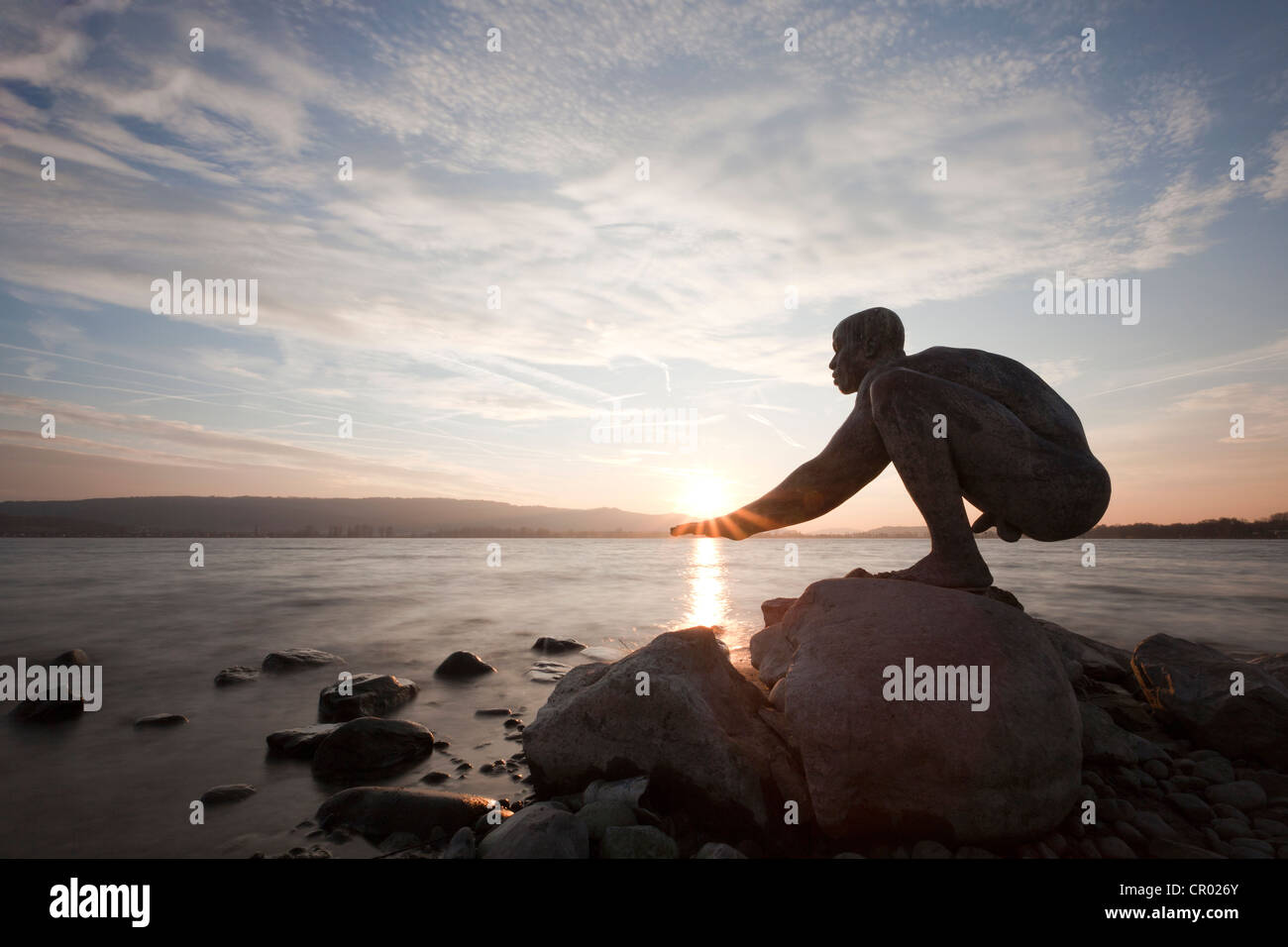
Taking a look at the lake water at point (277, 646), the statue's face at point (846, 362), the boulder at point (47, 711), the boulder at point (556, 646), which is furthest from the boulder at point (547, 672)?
the statue's face at point (846, 362)

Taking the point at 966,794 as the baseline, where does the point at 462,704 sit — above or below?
below

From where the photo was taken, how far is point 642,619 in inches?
481

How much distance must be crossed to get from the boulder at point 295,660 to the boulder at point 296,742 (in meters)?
2.94

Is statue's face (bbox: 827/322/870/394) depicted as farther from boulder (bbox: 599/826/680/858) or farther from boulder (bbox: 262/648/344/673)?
boulder (bbox: 262/648/344/673)

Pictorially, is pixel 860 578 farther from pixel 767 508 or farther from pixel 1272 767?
pixel 1272 767

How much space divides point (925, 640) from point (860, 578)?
0.77 meters

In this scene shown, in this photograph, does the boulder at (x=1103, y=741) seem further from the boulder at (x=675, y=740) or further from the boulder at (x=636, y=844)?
the boulder at (x=636, y=844)

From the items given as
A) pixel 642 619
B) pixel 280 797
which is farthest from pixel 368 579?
pixel 280 797

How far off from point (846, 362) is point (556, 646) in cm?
633

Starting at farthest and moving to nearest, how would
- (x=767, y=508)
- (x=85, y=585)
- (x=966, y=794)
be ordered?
(x=85, y=585)
(x=767, y=508)
(x=966, y=794)

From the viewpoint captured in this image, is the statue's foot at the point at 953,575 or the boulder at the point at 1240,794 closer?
the boulder at the point at 1240,794

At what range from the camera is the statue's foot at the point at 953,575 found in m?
3.80
